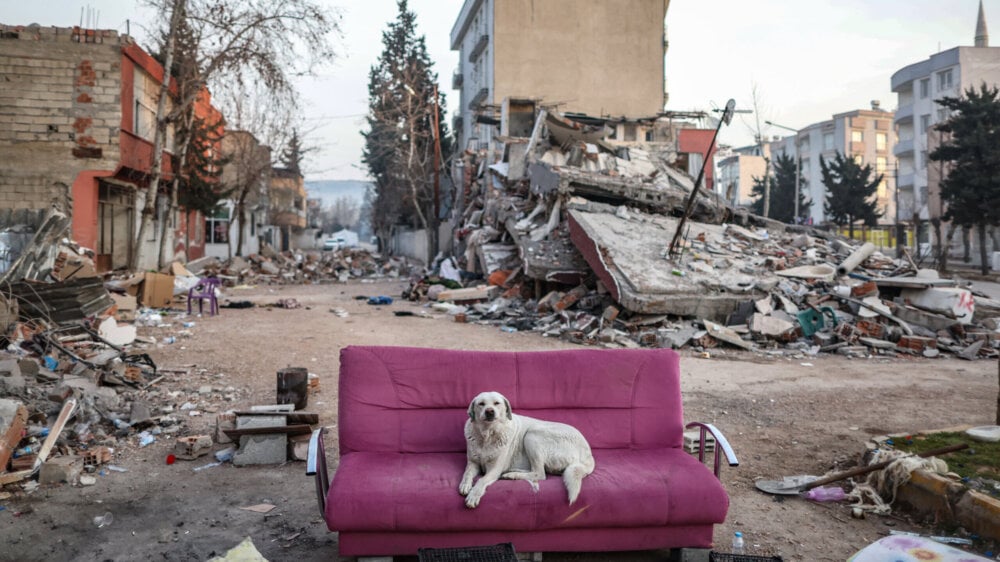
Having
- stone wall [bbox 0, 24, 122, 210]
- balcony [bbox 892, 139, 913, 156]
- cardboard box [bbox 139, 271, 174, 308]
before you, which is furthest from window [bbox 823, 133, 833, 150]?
cardboard box [bbox 139, 271, 174, 308]

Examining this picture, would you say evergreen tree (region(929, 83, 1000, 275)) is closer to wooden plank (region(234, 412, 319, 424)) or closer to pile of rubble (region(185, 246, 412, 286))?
pile of rubble (region(185, 246, 412, 286))

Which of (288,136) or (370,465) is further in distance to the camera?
(288,136)

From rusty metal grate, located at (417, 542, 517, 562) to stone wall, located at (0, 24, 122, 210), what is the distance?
1680cm

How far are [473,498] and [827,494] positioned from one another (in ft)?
8.84

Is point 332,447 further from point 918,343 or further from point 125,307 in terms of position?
point 918,343

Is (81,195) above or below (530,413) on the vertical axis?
above

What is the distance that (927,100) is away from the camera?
4494 cm

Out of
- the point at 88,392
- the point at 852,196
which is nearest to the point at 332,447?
the point at 88,392

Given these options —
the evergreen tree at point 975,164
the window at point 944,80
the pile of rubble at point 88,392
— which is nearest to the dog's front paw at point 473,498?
the pile of rubble at point 88,392

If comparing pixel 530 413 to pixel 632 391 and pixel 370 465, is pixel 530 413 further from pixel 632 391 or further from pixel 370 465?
pixel 370 465

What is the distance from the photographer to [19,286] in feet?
32.7

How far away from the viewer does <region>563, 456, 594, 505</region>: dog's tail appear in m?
3.34

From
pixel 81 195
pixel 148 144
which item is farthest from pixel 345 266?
pixel 81 195

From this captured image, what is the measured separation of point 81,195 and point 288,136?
1414 centimetres
